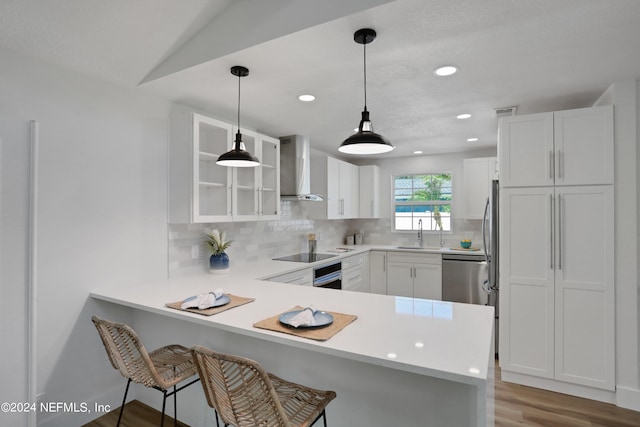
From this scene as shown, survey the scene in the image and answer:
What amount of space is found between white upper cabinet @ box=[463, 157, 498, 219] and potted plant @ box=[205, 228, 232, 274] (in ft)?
11.1

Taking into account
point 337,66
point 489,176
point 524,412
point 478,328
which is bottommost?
point 524,412

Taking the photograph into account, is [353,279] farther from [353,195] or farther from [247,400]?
[247,400]

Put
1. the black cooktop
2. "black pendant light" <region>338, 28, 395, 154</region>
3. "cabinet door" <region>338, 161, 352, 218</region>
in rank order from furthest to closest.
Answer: "cabinet door" <region>338, 161, 352, 218</region>
the black cooktop
"black pendant light" <region>338, 28, 395, 154</region>

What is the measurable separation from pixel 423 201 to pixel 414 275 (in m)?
1.33

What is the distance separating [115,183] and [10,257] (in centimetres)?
78

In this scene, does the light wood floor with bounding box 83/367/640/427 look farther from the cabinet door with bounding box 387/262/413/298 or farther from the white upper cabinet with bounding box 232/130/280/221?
the cabinet door with bounding box 387/262/413/298

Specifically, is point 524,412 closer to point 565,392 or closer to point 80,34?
point 565,392

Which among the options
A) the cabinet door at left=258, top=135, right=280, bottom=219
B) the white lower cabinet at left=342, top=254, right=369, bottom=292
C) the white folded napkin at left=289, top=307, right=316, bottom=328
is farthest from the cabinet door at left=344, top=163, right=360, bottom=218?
the white folded napkin at left=289, top=307, right=316, bottom=328

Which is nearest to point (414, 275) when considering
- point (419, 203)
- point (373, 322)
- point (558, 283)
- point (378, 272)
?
point (378, 272)

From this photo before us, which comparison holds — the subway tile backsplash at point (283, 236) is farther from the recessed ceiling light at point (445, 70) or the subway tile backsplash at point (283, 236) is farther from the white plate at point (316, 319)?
the recessed ceiling light at point (445, 70)

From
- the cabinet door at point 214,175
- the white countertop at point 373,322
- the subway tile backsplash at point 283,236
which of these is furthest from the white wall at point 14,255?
the cabinet door at point 214,175

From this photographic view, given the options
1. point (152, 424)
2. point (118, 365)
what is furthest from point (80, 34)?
point (152, 424)

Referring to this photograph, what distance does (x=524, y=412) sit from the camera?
2.43 metres

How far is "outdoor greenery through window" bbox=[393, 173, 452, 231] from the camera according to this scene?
5379mm
